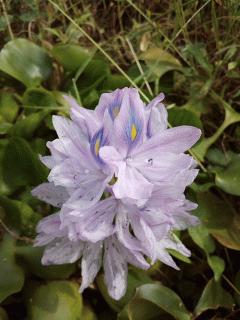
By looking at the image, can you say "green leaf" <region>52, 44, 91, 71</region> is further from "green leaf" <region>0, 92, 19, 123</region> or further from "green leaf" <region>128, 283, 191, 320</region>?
"green leaf" <region>128, 283, 191, 320</region>

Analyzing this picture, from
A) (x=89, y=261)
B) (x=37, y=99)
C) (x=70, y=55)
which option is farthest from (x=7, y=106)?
(x=89, y=261)

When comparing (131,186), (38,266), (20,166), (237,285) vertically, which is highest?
(131,186)

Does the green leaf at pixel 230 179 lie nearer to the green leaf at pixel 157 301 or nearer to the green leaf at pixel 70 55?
the green leaf at pixel 157 301

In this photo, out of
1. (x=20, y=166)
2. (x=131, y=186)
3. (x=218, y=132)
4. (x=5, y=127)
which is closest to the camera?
(x=131, y=186)

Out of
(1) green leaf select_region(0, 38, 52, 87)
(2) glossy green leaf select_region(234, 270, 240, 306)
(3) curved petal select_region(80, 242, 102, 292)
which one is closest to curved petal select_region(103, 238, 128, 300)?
(3) curved petal select_region(80, 242, 102, 292)

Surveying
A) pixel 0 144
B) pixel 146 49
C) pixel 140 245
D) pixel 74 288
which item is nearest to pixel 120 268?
pixel 140 245

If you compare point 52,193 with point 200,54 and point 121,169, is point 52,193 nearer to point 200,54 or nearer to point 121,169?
point 121,169

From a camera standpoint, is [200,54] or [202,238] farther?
[200,54]

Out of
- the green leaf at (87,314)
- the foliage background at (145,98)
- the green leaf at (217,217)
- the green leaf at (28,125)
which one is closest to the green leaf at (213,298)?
the foliage background at (145,98)
